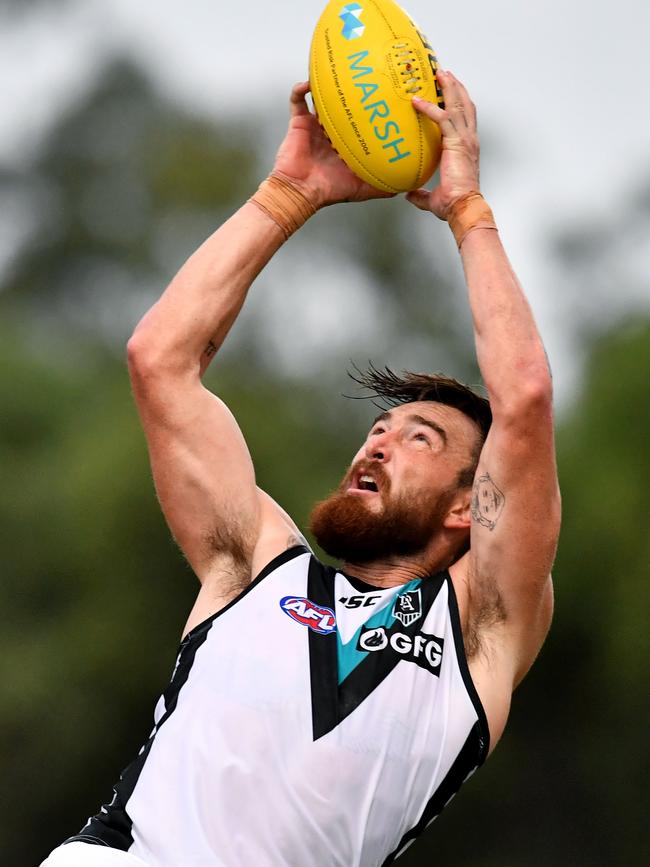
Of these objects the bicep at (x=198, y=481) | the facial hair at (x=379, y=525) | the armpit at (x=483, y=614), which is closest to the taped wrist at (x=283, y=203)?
the bicep at (x=198, y=481)

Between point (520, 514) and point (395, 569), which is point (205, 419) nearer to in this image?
point (395, 569)

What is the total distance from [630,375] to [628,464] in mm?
1183

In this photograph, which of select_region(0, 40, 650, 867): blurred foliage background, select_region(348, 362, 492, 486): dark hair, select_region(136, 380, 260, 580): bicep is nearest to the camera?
select_region(136, 380, 260, 580): bicep

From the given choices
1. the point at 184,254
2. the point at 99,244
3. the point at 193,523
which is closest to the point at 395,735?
the point at 193,523

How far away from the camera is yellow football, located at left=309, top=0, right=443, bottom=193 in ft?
12.9

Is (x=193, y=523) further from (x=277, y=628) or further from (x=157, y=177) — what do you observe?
(x=157, y=177)

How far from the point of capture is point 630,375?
12.5m

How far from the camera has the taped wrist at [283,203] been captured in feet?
13.7

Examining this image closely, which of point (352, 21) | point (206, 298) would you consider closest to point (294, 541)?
point (206, 298)

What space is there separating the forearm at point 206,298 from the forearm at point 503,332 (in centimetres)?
68

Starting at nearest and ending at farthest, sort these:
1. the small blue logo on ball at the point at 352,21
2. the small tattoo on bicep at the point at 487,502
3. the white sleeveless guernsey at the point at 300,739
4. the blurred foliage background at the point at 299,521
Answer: the white sleeveless guernsey at the point at 300,739, the small tattoo on bicep at the point at 487,502, the small blue logo on ball at the point at 352,21, the blurred foliage background at the point at 299,521

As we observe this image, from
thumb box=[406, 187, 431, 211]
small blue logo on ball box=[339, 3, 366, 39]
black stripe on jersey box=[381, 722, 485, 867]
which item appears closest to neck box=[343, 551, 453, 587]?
black stripe on jersey box=[381, 722, 485, 867]

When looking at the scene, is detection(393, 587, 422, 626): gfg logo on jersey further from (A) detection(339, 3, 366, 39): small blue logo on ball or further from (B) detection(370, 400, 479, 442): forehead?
(A) detection(339, 3, 366, 39): small blue logo on ball

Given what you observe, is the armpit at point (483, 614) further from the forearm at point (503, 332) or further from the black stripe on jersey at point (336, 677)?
the forearm at point (503, 332)
